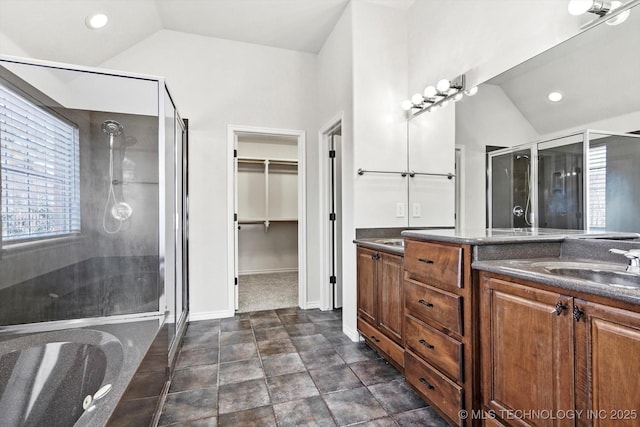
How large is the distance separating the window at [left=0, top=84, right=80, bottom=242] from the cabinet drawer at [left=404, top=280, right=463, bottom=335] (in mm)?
2512

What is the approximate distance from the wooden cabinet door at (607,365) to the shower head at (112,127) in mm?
3061

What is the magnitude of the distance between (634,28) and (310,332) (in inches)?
113

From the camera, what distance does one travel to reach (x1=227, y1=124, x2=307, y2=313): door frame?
3395mm

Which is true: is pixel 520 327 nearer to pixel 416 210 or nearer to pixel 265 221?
pixel 416 210

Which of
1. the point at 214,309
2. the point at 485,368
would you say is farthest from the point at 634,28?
the point at 214,309

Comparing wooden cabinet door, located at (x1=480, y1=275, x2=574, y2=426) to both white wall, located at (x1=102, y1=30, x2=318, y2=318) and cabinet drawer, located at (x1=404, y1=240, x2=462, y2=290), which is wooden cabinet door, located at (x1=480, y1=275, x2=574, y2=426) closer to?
cabinet drawer, located at (x1=404, y1=240, x2=462, y2=290)

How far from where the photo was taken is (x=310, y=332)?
9.53ft

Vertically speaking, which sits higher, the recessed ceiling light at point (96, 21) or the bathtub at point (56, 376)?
the recessed ceiling light at point (96, 21)

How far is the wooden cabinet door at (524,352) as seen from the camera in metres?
1.05

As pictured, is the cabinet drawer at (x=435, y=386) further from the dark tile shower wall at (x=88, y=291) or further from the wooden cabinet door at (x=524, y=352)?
the dark tile shower wall at (x=88, y=291)

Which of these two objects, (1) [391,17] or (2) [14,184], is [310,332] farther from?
(1) [391,17]

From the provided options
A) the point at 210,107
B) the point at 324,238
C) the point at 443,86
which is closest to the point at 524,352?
the point at 443,86

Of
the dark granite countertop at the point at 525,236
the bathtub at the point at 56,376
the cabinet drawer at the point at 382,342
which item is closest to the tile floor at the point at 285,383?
the cabinet drawer at the point at 382,342

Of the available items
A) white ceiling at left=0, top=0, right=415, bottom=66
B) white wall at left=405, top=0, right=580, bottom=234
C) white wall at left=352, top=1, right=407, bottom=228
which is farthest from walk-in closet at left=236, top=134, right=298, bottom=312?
white wall at left=405, top=0, right=580, bottom=234
